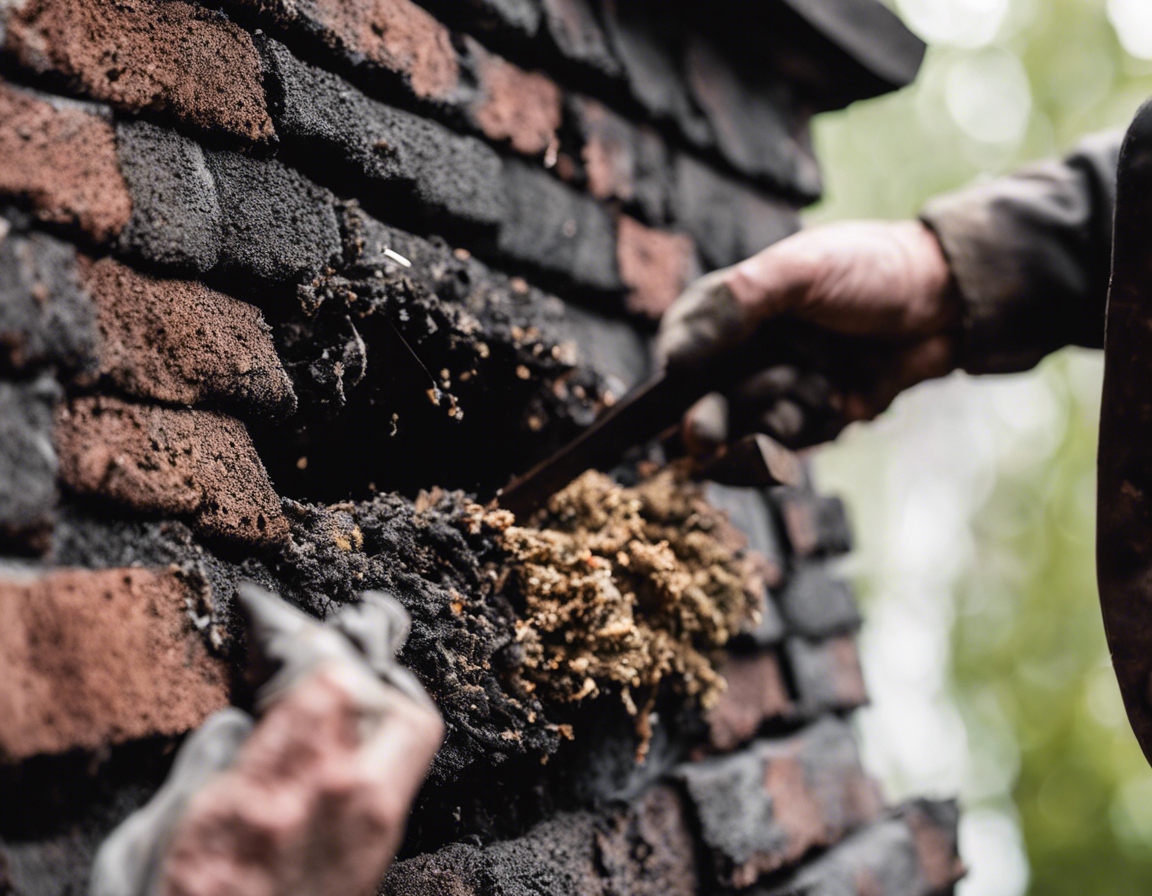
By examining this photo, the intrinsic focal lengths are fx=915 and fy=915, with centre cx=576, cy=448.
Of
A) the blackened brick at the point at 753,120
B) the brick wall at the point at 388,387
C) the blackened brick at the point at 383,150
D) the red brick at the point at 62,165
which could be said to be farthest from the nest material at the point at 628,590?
the blackened brick at the point at 753,120

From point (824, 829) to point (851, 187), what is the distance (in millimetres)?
5060

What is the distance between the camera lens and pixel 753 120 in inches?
53.0

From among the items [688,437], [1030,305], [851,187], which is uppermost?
[851,187]

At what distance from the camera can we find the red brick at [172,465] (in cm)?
56

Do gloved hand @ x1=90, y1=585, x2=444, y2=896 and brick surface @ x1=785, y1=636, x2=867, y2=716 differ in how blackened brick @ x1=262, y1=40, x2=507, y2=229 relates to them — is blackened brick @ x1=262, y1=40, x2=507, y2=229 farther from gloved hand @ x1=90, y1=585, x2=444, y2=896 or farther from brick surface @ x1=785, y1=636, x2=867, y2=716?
brick surface @ x1=785, y1=636, x2=867, y2=716

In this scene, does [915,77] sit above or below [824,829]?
above

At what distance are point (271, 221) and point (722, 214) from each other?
74 centimetres

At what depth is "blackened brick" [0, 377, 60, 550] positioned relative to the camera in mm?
502

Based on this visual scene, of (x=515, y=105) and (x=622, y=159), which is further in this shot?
(x=622, y=159)

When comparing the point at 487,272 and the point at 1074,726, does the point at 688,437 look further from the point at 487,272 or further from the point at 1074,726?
the point at 1074,726

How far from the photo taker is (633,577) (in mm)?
928

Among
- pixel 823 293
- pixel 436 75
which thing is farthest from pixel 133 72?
pixel 823 293

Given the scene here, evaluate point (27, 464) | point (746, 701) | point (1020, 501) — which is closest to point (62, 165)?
point (27, 464)

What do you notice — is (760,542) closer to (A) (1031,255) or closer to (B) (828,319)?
(B) (828,319)
